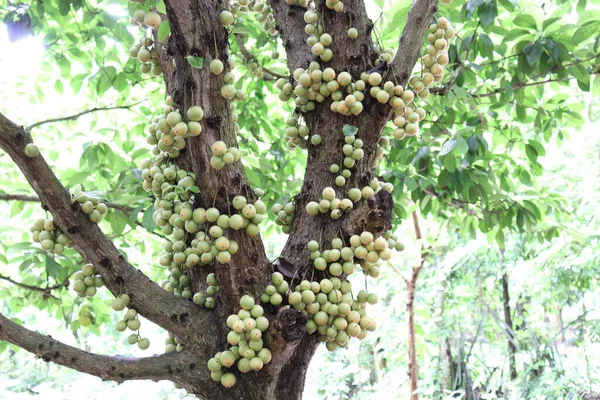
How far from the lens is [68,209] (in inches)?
59.8

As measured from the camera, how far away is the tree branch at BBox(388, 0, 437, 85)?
177 cm

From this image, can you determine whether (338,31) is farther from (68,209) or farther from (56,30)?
(56,30)

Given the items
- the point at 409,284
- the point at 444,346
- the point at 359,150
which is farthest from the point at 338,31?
the point at 444,346

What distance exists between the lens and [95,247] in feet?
5.07

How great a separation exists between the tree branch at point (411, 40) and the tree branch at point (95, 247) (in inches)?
40.8

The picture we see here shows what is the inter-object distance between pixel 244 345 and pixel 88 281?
1.73 feet

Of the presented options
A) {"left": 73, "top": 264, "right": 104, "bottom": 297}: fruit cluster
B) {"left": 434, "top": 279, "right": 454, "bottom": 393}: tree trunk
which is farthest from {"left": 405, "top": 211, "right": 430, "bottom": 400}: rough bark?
{"left": 73, "top": 264, "right": 104, "bottom": 297}: fruit cluster

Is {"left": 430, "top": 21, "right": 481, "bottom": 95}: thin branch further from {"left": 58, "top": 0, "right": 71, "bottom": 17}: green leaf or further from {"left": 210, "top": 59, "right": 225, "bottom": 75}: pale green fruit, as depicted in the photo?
{"left": 58, "top": 0, "right": 71, "bottom": 17}: green leaf

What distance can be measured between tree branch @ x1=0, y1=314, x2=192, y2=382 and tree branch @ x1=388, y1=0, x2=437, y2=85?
1191mm

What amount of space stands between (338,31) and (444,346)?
4.97 metres

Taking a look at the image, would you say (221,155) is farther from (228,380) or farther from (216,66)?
(228,380)

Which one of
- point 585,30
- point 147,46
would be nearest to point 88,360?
point 147,46

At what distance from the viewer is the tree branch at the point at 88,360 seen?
1454 millimetres

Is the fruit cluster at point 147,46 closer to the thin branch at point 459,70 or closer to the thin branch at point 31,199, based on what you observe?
the thin branch at point 31,199
